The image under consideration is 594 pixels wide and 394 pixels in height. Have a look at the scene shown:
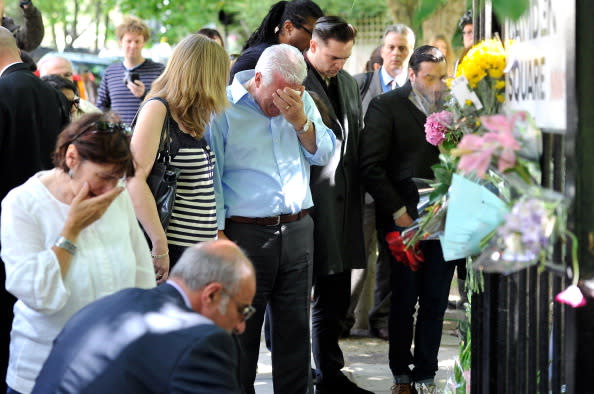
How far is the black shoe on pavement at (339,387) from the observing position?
6.51 meters

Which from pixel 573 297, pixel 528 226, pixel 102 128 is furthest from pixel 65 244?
pixel 573 297

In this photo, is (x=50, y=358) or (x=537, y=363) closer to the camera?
(x=50, y=358)

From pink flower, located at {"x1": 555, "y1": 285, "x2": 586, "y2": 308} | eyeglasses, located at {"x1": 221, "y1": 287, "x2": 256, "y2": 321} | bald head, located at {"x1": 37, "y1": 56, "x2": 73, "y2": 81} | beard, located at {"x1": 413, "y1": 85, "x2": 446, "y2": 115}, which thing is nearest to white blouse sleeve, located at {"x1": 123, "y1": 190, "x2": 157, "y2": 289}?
eyeglasses, located at {"x1": 221, "y1": 287, "x2": 256, "y2": 321}

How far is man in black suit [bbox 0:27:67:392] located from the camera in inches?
214

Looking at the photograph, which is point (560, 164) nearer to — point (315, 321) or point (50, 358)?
point (50, 358)

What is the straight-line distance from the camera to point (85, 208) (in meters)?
3.84

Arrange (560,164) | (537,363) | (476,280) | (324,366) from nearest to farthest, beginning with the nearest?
(560,164)
(537,363)
(476,280)
(324,366)

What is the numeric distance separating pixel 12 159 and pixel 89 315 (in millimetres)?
2416

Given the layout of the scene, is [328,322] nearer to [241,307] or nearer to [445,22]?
[241,307]

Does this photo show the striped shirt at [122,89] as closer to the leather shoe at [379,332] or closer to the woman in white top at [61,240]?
the leather shoe at [379,332]

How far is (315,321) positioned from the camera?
6594 mm

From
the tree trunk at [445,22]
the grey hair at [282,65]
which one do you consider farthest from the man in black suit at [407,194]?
the tree trunk at [445,22]

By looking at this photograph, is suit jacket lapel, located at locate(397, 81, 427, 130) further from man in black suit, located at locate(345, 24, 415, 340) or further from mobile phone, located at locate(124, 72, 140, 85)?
mobile phone, located at locate(124, 72, 140, 85)

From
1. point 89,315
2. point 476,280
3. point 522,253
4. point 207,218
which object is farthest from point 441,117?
point 89,315
